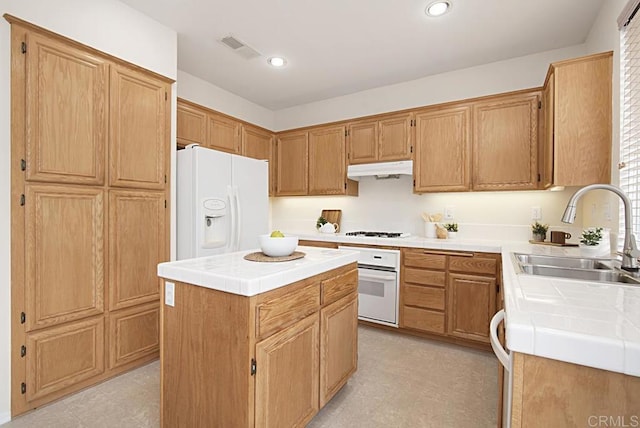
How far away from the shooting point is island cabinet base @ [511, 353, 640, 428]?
2.11 feet

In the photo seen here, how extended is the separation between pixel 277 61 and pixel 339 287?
2.47m

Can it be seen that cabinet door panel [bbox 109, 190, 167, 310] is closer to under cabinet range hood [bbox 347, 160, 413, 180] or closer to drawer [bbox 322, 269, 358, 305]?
drawer [bbox 322, 269, 358, 305]

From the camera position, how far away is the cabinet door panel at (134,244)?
222 centimetres

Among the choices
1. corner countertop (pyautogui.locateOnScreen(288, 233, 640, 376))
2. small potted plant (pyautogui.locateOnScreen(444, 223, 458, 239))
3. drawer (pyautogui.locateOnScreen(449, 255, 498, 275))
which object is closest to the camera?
corner countertop (pyautogui.locateOnScreen(288, 233, 640, 376))

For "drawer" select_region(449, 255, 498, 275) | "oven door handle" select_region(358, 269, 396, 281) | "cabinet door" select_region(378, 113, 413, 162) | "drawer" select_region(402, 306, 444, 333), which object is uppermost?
"cabinet door" select_region(378, 113, 413, 162)

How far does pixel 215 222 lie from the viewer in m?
2.86

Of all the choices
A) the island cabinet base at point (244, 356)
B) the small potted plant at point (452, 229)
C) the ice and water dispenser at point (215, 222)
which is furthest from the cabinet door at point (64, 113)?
the small potted plant at point (452, 229)

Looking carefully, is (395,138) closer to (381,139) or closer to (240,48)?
(381,139)

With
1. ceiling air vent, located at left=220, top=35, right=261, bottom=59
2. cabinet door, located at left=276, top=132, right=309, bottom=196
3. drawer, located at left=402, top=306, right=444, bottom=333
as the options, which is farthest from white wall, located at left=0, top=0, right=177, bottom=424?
drawer, located at left=402, top=306, right=444, bottom=333

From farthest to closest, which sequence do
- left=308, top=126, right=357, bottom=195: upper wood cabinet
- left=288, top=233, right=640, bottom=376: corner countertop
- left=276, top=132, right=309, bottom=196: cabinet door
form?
left=276, top=132, right=309, bottom=196: cabinet door, left=308, top=126, right=357, bottom=195: upper wood cabinet, left=288, top=233, right=640, bottom=376: corner countertop

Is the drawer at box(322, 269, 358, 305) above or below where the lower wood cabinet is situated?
above

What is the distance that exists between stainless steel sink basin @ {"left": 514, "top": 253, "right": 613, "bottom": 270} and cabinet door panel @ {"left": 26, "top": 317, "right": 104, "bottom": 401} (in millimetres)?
2876

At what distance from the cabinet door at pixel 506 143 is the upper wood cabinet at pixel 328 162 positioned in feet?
4.84

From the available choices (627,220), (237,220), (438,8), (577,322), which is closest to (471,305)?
(627,220)
